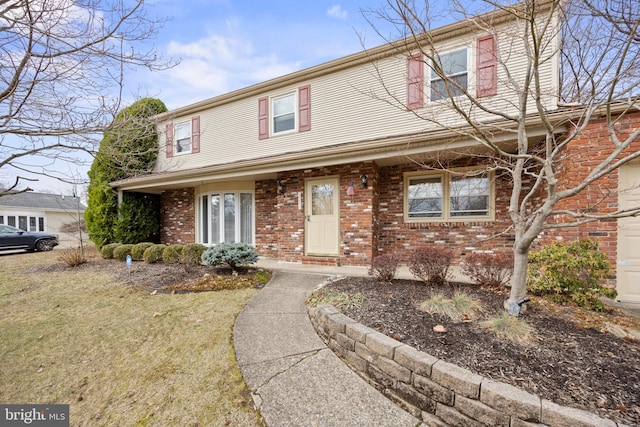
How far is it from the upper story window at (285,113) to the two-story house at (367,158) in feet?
0.12

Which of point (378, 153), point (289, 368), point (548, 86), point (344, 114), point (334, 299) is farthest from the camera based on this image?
point (344, 114)

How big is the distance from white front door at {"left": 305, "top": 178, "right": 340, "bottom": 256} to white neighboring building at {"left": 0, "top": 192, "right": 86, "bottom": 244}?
767 inches

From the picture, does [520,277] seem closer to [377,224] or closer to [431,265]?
[431,265]

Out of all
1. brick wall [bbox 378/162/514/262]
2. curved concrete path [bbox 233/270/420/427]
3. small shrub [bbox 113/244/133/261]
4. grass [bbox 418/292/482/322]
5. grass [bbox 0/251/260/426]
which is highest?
brick wall [bbox 378/162/514/262]

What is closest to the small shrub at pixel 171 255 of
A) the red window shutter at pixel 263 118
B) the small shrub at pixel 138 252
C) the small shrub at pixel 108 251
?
the small shrub at pixel 138 252

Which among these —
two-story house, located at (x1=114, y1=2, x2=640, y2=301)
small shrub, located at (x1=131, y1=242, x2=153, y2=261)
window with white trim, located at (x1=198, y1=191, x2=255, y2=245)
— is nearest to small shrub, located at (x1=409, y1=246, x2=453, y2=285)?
two-story house, located at (x1=114, y1=2, x2=640, y2=301)

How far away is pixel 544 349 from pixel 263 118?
8577 mm

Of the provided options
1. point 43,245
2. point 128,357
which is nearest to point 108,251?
point 43,245

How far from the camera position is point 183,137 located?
1033 cm

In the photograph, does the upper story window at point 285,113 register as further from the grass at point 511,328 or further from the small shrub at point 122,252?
the grass at point 511,328

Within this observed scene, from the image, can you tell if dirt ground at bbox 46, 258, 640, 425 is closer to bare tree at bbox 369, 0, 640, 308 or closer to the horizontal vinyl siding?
bare tree at bbox 369, 0, 640, 308

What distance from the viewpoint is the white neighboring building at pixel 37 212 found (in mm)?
18922

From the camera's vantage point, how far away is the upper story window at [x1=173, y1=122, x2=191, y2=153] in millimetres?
10164

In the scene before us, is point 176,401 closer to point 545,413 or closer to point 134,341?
point 134,341
